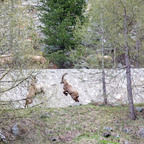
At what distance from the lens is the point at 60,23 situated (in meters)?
15.1

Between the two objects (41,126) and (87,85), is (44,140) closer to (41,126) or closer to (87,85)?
(41,126)

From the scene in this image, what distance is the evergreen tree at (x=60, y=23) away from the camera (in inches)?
571

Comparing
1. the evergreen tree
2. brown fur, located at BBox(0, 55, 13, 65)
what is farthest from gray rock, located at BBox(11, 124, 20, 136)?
the evergreen tree

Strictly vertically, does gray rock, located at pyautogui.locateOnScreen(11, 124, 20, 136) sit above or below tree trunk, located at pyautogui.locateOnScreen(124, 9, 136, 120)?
below

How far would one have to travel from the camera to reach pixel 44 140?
7.38 m

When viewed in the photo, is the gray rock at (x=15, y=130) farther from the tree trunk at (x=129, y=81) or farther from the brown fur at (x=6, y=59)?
the tree trunk at (x=129, y=81)

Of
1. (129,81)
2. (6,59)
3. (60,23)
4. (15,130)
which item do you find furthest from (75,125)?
(60,23)

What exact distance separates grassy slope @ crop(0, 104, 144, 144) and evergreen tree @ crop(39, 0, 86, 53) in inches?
A: 247

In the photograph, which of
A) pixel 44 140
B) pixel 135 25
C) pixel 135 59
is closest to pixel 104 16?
pixel 135 25

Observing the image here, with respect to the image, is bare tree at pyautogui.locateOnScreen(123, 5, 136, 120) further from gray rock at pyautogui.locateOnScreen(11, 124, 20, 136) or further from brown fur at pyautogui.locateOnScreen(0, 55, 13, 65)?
brown fur at pyautogui.locateOnScreen(0, 55, 13, 65)

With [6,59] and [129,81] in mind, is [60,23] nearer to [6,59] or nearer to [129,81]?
[129,81]

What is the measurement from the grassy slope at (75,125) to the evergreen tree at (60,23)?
628cm

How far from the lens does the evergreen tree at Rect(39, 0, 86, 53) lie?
14.5 meters

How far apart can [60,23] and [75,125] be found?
8.72 meters
